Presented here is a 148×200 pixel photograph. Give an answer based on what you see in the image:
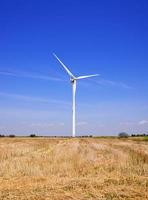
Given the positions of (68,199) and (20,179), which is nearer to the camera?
(68,199)

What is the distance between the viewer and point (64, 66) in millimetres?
64250

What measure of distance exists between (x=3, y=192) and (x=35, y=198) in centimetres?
166

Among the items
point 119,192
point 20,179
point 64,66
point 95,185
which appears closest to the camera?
point 119,192

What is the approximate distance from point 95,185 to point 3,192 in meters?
3.69

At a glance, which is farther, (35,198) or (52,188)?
(52,188)

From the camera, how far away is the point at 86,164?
26.1 metres

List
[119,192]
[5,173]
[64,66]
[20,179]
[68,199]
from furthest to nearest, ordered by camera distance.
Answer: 1. [64,66]
2. [5,173]
3. [20,179]
4. [119,192]
5. [68,199]

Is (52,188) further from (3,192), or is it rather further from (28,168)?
(28,168)

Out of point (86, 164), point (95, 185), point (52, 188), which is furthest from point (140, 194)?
point (86, 164)

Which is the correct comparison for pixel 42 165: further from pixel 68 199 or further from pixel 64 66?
pixel 64 66

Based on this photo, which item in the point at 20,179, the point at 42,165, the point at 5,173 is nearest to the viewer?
the point at 20,179

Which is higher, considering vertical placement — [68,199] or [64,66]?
[64,66]

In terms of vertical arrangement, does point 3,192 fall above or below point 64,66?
below

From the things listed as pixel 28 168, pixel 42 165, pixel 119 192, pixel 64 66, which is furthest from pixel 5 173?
pixel 64 66
